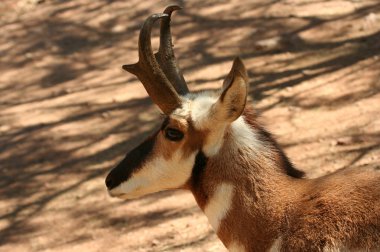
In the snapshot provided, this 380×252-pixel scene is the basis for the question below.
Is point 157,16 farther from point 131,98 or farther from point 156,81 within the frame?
point 131,98

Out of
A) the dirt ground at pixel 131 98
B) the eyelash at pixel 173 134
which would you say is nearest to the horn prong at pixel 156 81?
the eyelash at pixel 173 134

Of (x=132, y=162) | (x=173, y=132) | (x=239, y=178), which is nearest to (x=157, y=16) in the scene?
(x=173, y=132)

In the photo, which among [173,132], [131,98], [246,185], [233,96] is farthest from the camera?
[131,98]

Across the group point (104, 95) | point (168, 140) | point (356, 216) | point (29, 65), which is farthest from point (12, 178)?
point (356, 216)

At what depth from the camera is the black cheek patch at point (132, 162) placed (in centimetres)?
443

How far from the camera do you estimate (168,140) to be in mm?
4277

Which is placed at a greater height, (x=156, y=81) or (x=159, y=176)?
(x=156, y=81)

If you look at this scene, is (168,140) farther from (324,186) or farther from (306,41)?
(306,41)

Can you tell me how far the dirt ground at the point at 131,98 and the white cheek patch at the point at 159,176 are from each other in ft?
4.74

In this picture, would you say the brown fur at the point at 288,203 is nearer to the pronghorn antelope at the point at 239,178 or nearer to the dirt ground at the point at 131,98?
the pronghorn antelope at the point at 239,178

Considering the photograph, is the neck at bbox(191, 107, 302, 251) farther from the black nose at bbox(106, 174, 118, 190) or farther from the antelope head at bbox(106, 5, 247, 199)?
A: the black nose at bbox(106, 174, 118, 190)

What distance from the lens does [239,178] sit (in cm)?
413

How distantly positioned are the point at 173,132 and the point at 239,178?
0.46 m

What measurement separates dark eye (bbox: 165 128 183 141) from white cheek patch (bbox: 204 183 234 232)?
1.16ft
